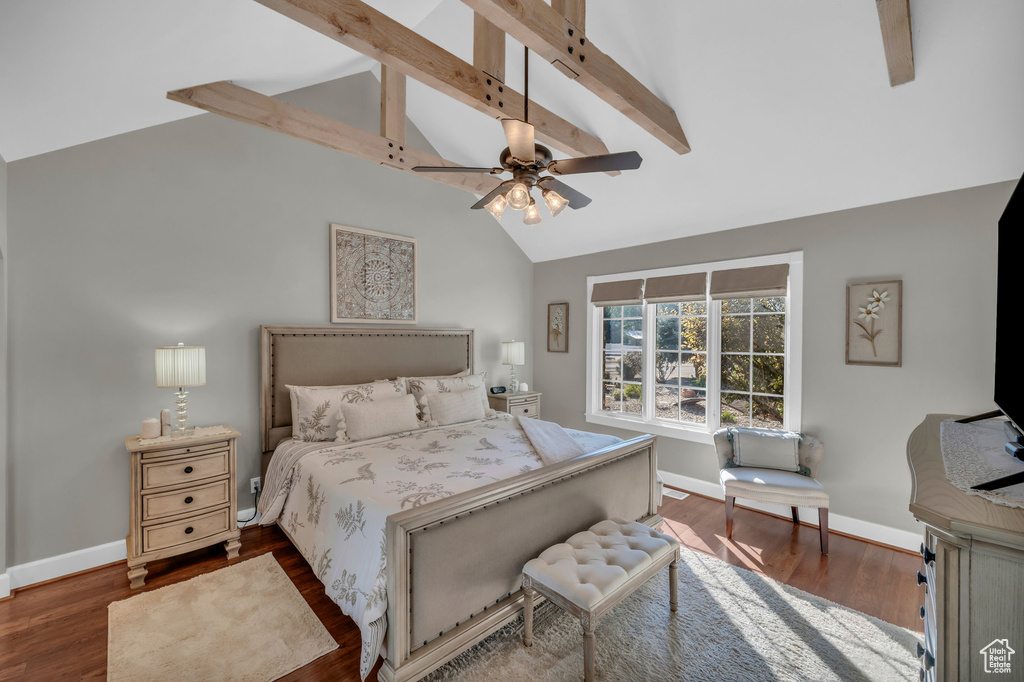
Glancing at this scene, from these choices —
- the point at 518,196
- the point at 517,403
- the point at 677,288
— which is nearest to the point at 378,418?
the point at 517,403

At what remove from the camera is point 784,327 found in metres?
3.36

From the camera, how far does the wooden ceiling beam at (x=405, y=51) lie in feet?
5.49

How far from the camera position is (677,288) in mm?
3877

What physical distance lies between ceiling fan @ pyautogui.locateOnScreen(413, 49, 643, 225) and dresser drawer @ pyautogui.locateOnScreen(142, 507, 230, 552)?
2.48 m

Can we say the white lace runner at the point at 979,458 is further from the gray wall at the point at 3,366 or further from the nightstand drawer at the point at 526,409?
the gray wall at the point at 3,366

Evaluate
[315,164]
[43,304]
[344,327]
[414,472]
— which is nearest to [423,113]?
[315,164]

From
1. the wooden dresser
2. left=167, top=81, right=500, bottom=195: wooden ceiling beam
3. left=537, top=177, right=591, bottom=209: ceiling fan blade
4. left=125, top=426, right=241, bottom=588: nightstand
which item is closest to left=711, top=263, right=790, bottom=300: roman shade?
left=537, top=177, right=591, bottom=209: ceiling fan blade

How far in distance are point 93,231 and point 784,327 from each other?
194 inches

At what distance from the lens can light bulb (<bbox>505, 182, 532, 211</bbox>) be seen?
1.98 metres

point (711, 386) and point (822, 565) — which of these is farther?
point (711, 386)

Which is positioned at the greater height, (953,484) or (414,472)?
(953,484)

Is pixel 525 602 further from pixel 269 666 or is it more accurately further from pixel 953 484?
pixel 953 484

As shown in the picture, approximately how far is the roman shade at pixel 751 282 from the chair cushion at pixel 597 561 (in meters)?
2.27

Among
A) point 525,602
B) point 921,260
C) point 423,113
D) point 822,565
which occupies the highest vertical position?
point 423,113
